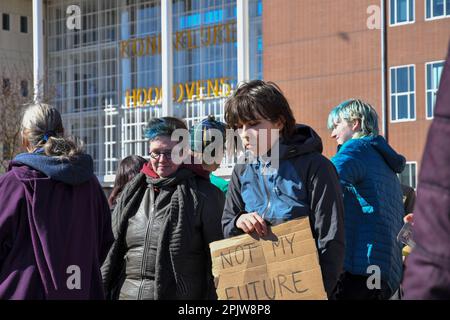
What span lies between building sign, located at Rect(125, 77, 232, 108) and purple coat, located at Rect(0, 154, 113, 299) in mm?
33778

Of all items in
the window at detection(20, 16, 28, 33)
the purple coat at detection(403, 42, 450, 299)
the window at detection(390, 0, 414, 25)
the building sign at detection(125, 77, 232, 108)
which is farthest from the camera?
the window at detection(20, 16, 28, 33)

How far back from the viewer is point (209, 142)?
664cm

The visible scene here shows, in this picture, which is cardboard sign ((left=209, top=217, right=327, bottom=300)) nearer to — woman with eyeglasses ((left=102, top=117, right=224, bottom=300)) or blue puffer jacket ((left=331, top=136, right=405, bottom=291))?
blue puffer jacket ((left=331, top=136, right=405, bottom=291))

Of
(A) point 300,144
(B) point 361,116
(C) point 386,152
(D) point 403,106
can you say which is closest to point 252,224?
(A) point 300,144

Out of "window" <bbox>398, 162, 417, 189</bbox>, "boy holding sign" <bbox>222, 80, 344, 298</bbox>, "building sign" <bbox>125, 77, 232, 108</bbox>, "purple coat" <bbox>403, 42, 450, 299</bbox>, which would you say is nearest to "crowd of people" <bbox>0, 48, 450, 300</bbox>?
"boy holding sign" <bbox>222, 80, 344, 298</bbox>

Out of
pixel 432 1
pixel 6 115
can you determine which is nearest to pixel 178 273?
pixel 432 1

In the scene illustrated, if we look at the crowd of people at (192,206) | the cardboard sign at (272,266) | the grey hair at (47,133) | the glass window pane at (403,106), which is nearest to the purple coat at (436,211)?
the cardboard sign at (272,266)

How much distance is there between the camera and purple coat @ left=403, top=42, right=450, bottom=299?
1.99 metres

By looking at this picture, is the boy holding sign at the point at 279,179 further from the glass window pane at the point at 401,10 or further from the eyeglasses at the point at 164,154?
the glass window pane at the point at 401,10

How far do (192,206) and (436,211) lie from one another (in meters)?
4.20

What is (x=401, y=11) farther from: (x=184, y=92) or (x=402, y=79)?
(x=184, y=92)

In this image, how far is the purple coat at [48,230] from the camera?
5.29m
